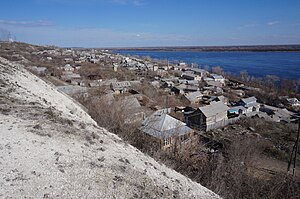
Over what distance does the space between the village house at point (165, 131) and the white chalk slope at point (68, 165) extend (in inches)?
329

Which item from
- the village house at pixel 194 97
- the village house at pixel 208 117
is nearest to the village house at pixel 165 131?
the village house at pixel 208 117

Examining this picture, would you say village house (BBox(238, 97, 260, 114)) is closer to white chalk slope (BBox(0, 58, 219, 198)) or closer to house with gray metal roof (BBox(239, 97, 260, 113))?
house with gray metal roof (BBox(239, 97, 260, 113))

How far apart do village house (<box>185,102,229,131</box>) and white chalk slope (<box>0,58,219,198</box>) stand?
58.1 ft

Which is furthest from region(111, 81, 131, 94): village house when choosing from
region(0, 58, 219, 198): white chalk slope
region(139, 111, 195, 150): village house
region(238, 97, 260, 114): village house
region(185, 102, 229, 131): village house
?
region(0, 58, 219, 198): white chalk slope

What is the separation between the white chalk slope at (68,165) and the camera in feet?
13.5

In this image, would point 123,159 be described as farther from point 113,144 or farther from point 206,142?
point 206,142

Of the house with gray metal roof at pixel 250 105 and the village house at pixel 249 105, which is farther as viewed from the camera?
the house with gray metal roof at pixel 250 105

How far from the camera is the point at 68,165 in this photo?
4844 millimetres

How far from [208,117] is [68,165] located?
2042cm

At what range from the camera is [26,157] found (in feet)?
15.6

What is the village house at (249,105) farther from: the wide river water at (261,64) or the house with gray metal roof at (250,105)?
the wide river water at (261,64)

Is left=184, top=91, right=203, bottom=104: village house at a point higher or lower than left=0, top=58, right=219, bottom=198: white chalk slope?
lower

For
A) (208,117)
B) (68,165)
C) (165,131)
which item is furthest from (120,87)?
(68,165)

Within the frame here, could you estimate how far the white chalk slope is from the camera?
13.5ft
